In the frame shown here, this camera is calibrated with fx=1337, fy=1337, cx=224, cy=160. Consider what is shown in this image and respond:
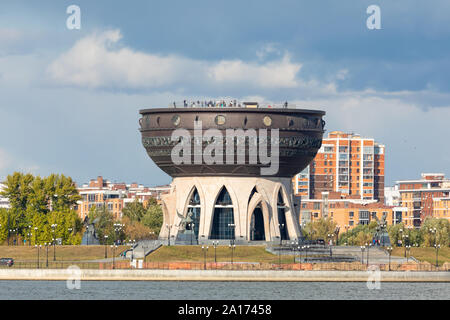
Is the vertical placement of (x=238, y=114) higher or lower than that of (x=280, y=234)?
higher

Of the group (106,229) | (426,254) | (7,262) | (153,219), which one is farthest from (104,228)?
(426,254)

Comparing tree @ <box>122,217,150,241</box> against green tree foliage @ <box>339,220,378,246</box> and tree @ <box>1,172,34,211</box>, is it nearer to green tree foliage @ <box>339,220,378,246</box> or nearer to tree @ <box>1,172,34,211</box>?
tree @ <box>1,172,34,211</box>

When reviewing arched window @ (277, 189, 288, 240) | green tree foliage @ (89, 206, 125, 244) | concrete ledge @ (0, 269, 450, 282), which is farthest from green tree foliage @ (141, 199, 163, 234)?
concrete ledge @ (0, 269, 450, 282)

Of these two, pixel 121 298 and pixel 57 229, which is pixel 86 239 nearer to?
pixel 57 229

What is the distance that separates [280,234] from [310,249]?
11340 mm

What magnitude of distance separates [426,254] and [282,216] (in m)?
21.1

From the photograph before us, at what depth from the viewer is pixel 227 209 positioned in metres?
162

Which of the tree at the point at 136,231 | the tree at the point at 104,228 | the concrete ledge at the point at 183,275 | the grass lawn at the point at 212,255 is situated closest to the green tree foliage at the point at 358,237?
the tree at the point at 136,231

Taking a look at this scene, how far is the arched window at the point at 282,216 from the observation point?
543 ft

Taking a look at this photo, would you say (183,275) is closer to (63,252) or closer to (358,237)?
(63,252)

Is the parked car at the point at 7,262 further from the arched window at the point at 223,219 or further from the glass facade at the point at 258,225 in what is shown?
the glass facade at the point at 258,225

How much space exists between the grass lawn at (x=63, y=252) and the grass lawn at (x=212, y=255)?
6275mm
